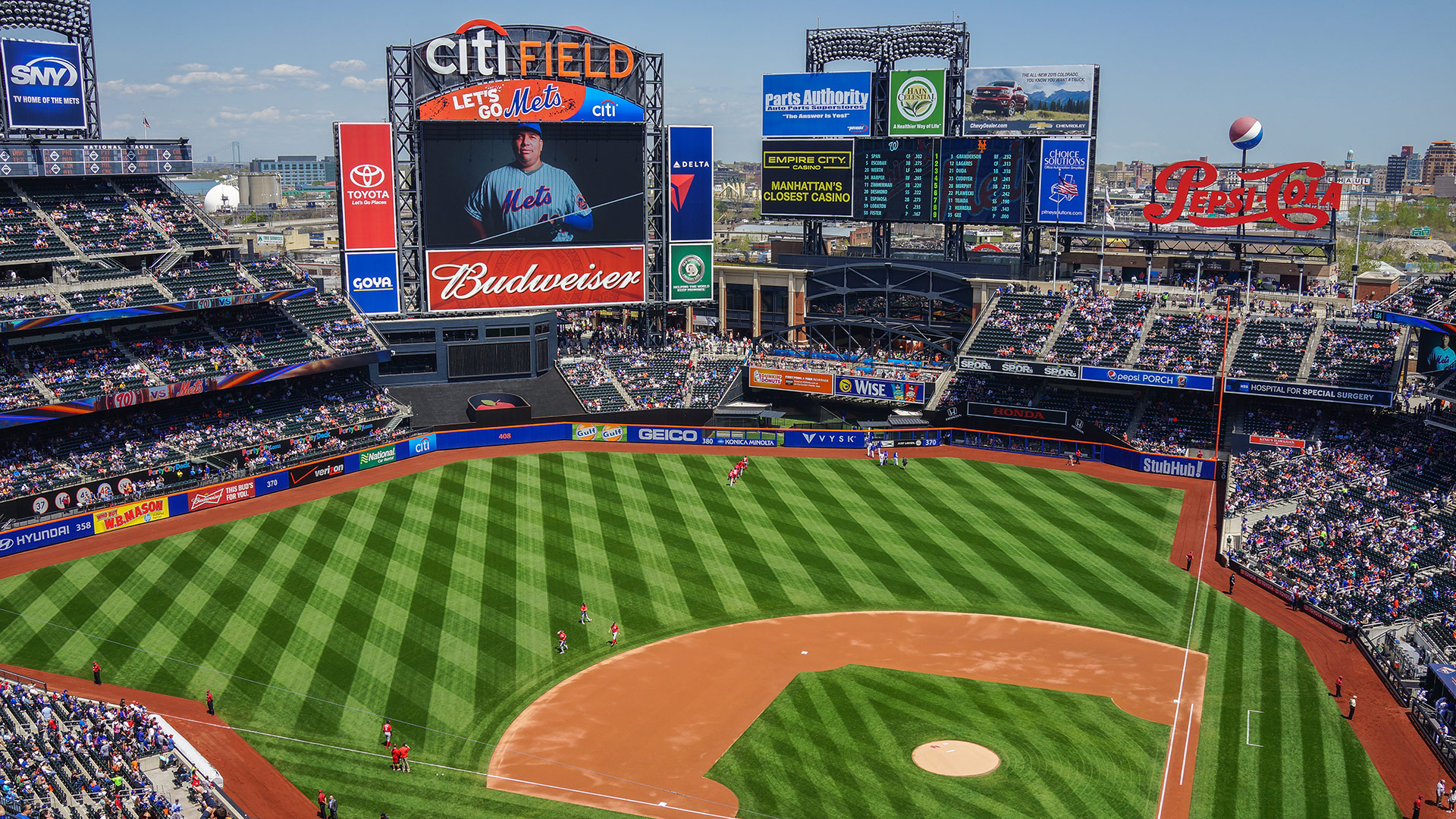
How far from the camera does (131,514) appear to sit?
44.1 m

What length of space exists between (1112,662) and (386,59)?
46.6 m

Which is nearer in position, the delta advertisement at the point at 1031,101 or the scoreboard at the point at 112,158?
the scoreboard at the point at 112,158

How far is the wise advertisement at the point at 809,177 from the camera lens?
214ft

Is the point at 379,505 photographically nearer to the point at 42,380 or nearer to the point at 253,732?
the point at 42,380

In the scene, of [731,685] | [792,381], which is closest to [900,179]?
[792,381]

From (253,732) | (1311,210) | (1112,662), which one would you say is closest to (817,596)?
(1112,662)

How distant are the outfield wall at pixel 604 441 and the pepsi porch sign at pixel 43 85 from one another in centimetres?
1945

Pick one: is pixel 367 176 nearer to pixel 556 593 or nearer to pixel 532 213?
pixel 532 213

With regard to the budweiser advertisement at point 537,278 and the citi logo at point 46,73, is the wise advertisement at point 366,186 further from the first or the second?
the citi logo at point 46,73

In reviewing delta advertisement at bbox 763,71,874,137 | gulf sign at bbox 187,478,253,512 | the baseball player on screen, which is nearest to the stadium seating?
delta advertisement at bbox 763,71,874,137

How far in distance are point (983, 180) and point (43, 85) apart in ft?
153

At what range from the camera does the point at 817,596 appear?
1538 inches

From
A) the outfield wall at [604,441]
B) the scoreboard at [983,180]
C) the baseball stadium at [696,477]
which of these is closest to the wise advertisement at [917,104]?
the baseball stadium at [696,477]

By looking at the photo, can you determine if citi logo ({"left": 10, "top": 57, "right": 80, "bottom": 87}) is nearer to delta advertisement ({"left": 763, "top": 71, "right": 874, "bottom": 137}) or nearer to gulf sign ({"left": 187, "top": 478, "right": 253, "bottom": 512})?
gulf sign ({"left": 187, "top": 478, "right": 253, "bottom": 512})
